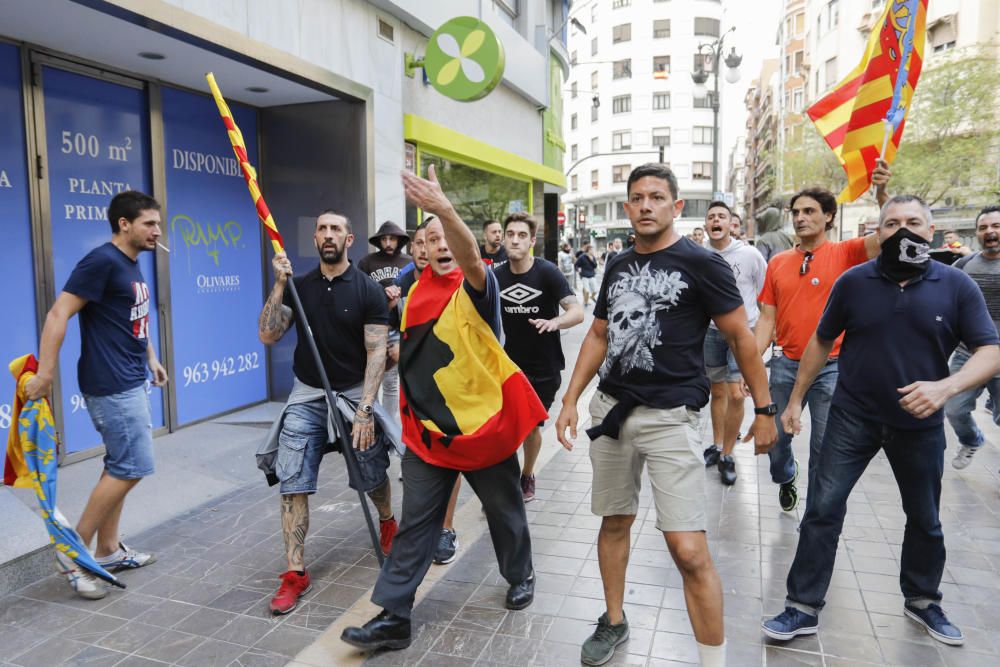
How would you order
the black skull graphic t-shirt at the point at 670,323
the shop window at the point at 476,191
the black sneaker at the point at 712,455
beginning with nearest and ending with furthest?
the black skull graphic t-shirt at the point at 670,323 → the black sneaker at the point at 712,455 → the shop window at the point at 476,191

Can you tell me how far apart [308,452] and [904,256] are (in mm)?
2965

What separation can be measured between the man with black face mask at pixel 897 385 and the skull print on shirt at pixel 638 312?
37.9 inches

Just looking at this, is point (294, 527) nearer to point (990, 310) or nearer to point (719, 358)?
point (719, 358)

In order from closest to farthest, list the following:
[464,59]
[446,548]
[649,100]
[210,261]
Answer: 1. [446,548]
2. [210,261]
3. [464,59]
4. [649,100]

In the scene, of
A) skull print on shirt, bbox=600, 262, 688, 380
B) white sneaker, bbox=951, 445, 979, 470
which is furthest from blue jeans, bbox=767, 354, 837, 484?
white sneaker, bbox=951, 445, 979, 470

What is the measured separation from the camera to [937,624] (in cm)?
345

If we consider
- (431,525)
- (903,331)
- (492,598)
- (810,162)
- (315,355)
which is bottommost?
(492,598)

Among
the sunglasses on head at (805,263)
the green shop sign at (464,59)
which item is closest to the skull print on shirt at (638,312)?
the sunglasses on head at (805,263)

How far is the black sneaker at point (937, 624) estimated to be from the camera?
11.1ft

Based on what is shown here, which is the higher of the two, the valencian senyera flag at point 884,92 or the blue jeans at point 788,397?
the valencian senyera flag at point 884,92

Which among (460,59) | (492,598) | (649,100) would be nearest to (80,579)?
(492,598)

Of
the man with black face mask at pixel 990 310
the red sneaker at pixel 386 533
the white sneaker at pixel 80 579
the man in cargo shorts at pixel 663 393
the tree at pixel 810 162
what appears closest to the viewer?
the man in cargo shorts at pixel 663 393

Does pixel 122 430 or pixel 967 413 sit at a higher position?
A: pixel 122 430

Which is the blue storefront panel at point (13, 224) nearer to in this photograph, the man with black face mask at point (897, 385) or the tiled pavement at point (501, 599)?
the tiled pavement at point (501, 599)
